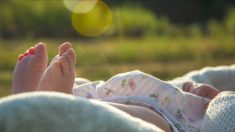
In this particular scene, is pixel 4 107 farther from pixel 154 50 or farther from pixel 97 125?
pixel 154 50

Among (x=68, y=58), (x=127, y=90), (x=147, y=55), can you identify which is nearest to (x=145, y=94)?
(x=127, y=90)

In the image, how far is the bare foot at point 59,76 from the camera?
841 millimetres

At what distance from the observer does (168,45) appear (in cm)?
379

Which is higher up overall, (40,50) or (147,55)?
(40,50)

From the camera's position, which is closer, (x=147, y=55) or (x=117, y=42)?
(x=147, y=55)

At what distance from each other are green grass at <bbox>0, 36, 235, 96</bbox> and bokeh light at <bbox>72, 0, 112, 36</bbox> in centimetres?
29

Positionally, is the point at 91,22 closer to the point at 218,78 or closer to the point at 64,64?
the point at 218,78

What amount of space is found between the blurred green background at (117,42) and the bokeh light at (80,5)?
86 mm

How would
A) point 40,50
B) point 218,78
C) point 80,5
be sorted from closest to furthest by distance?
point 40,50 → point 218,78 → point 80,5

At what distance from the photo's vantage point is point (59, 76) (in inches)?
33.7

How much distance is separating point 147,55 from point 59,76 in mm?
2813

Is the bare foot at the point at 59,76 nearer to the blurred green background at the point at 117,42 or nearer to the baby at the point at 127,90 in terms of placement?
the baby at the point at 127,90

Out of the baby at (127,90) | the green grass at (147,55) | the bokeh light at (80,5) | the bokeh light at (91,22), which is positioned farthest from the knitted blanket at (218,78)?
the bokeh light at (80,5)

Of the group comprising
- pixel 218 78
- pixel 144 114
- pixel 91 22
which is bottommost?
pixel 91 22
